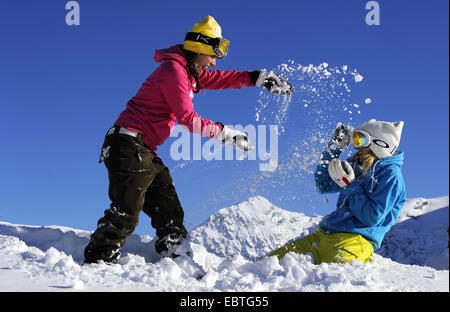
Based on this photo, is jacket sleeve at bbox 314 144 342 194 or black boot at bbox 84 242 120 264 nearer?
black boot at bbox 84 242 120 264

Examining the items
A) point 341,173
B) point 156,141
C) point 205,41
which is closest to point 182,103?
point 156,141

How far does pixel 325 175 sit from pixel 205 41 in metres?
1.89

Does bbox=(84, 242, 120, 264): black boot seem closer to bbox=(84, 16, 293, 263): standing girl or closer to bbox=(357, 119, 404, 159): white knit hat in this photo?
bbox=(84, 16, 293, 263): standing girl

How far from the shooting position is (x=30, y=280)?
2828 mm

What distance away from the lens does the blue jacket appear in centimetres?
385

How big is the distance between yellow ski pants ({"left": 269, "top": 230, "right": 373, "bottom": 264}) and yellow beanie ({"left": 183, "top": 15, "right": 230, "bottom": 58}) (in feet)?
6.60

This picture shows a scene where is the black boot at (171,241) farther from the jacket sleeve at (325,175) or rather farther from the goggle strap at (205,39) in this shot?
the goggle strap at (205,39)

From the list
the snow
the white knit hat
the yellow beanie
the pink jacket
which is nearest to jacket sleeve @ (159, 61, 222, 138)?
the pink jacket

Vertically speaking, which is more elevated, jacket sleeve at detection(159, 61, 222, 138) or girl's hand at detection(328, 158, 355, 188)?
jacket sleeve at detection(159, 61, 222, 138)

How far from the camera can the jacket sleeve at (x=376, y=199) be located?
12.5 feet

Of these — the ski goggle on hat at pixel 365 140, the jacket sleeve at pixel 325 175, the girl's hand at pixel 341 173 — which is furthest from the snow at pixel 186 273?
the ski goggle on hat at pixel 365 140

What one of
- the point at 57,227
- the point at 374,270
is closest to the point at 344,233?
the point at 374,270

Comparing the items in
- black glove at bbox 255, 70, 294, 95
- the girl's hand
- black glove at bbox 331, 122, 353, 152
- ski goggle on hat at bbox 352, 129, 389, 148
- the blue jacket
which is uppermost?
black glove at bbox 255, 70, 294, 95
